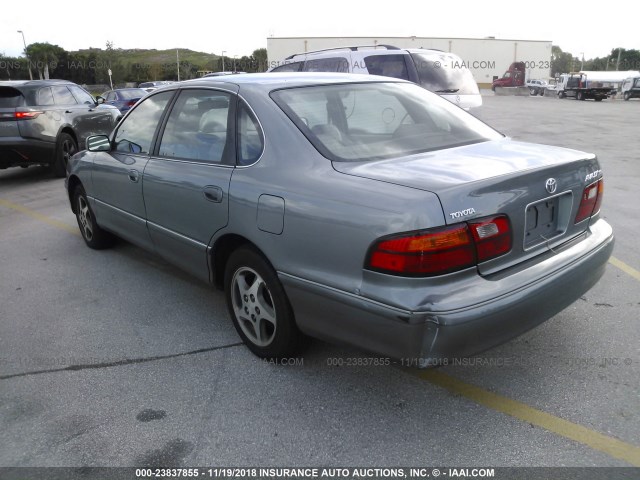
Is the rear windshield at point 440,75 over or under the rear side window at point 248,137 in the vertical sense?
over

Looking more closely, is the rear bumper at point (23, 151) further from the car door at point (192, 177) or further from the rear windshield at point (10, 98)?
the car door at point (192, 177)

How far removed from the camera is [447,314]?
2227 millimetres

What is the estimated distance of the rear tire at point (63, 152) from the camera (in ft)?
31.2

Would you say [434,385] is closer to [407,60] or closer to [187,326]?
[187,326]

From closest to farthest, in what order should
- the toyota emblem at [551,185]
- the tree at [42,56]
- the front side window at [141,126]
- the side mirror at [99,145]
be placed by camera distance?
the toyota emblem at [551,185], the front side window at [141,126], the side mirror at [99,145], the tree at [42,56]

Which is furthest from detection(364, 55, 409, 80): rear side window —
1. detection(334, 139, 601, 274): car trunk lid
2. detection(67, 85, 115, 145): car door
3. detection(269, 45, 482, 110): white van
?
detection(334, 139, 601, 274): car trunk lid

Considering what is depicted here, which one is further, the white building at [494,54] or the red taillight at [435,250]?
the white building at [494,54]

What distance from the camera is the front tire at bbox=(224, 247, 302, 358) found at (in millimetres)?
2867

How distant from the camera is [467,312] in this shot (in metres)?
2.25

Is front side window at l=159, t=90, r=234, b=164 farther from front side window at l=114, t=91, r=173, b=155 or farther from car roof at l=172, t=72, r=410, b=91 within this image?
front side window at l=114, t=91, r=173, b=155

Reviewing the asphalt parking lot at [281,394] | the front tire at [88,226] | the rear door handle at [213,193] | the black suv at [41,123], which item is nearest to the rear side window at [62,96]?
the black suv at [41,123]

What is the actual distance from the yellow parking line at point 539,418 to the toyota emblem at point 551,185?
3.51 ft

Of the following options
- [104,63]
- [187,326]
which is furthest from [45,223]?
[104,63]

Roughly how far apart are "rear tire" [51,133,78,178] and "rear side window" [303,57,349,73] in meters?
4.92
